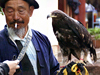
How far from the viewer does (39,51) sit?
111cm

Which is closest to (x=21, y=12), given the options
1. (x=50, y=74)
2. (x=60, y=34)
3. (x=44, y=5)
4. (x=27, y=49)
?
(x=27, y=49)

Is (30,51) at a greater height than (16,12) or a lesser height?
lesser

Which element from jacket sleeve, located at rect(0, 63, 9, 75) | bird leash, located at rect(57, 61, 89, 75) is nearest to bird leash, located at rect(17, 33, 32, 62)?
jacket sleeve, located at rect(0, 63, 9, 75)

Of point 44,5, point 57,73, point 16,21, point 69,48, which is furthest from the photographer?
point 44,5

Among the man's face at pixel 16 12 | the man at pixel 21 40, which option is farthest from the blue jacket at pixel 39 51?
the man's face at pixel 16 12

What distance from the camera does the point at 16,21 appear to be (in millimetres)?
993

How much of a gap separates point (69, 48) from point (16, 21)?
A: 549 millimetres

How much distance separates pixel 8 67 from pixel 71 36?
0.62 meters

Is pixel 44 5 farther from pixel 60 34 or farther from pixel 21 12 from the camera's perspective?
pixel 21 12

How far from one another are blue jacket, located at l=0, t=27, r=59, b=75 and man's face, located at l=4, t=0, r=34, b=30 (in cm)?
10

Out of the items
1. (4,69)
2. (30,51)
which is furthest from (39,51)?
(4,69)

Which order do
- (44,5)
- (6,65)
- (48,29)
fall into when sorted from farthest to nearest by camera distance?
(48,29) → (44,5) → (6,65)

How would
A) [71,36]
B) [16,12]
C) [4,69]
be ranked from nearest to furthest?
1. [4,69]
2. [16,12]
3. [71,36]

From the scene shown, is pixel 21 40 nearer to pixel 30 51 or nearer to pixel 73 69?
pixel 30 51
